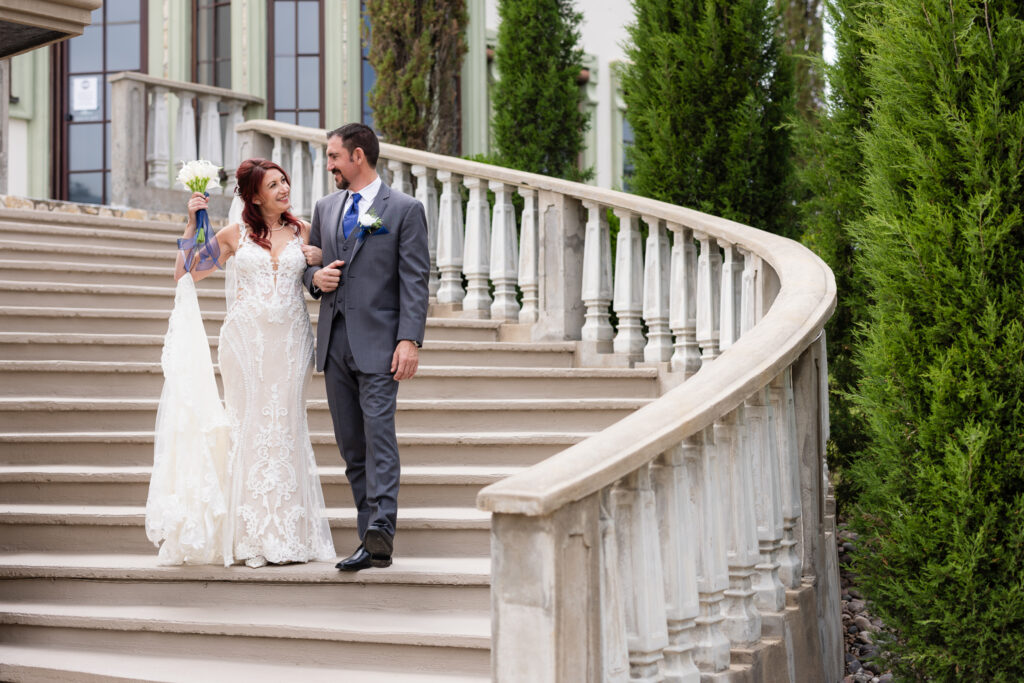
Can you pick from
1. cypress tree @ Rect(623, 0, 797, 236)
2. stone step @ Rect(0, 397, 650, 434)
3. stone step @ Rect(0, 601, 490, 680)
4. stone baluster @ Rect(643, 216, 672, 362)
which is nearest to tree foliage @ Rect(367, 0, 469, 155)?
cypress tree @ Rect(623, 0, 797, 236)

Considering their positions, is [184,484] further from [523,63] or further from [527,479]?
[523,63]

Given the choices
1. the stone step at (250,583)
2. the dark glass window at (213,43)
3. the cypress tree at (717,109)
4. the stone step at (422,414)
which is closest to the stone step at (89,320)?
the stone step at (422,414)

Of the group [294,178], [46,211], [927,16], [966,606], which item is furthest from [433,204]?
[966,606]

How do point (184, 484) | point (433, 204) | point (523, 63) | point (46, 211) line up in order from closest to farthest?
1. point (184, 484)
2. point (433, 204)
3. point (46, 211)
4. point (523, 63)

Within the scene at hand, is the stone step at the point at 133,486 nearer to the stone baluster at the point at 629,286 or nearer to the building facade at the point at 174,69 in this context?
the stone baluster at the point at 629,286

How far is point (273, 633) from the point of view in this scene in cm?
438

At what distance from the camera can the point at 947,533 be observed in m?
4.29

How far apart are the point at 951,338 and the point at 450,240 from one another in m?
3.73

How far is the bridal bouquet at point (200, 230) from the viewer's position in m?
4.84

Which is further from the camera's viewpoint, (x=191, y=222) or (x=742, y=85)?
(x=742, y=85)

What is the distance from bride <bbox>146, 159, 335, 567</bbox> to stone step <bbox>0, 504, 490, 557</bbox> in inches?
12.2

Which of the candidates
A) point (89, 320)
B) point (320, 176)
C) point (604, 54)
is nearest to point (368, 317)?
point (89, 320)

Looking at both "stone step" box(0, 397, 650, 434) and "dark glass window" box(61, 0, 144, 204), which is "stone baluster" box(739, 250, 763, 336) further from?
"dark glass window" box(61, 0, 144, 204)

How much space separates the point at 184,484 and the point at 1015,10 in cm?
348
